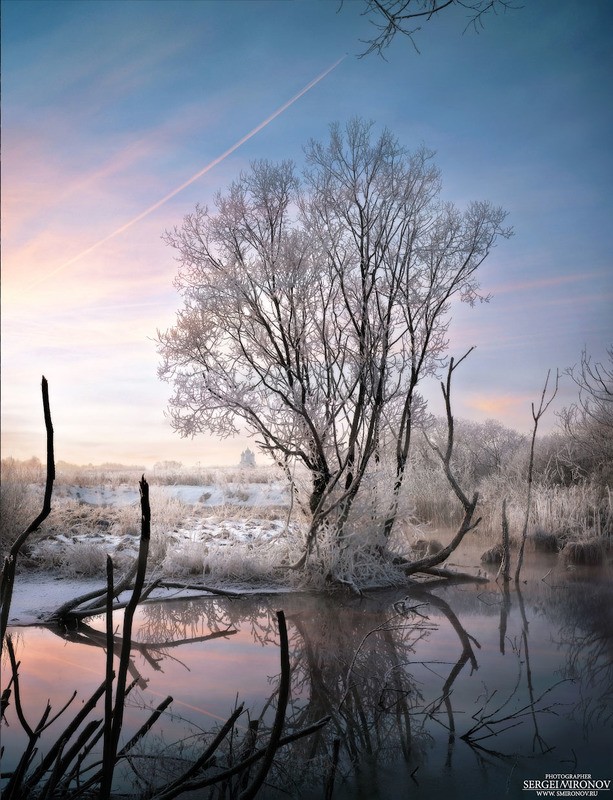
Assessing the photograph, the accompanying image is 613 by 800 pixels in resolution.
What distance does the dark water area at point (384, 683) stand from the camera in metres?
1.95

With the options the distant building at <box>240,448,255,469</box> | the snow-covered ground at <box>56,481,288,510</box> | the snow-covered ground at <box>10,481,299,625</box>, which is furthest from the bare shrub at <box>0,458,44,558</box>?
the distant building at <box>240,448,255,469</box>

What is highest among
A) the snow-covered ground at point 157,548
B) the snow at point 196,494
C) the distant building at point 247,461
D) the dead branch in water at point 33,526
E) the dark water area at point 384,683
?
the distant building at point 247,461

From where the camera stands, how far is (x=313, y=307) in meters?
5.11

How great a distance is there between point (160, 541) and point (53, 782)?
446 centimetres

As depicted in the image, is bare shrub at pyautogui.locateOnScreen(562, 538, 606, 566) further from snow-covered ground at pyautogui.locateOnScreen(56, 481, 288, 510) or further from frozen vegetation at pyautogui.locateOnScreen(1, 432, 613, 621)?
snow-covered ground at pyautogui.locateOnScreen(56, 481, 288, 510)

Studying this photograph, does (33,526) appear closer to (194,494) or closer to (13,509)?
(13,509)

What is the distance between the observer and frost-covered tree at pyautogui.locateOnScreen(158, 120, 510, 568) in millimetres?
4887

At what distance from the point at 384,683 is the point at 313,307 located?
3.11 metres

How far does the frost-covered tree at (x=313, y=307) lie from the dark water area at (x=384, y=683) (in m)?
1.05

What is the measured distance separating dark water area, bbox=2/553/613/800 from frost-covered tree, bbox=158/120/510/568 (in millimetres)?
1049

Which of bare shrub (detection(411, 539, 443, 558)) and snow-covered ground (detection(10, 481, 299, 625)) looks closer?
snow-covered ground (detection(10, 481, 299, 625))

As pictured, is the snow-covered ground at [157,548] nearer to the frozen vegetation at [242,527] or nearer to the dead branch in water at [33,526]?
the frozen vegetation at [242,527]

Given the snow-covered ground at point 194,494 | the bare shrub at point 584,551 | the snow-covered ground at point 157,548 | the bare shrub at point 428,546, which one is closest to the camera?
the snow-covered ground at point 157,548

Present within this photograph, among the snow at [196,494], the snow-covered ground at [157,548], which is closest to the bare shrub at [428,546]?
the snow-covered ground at [157,548]
